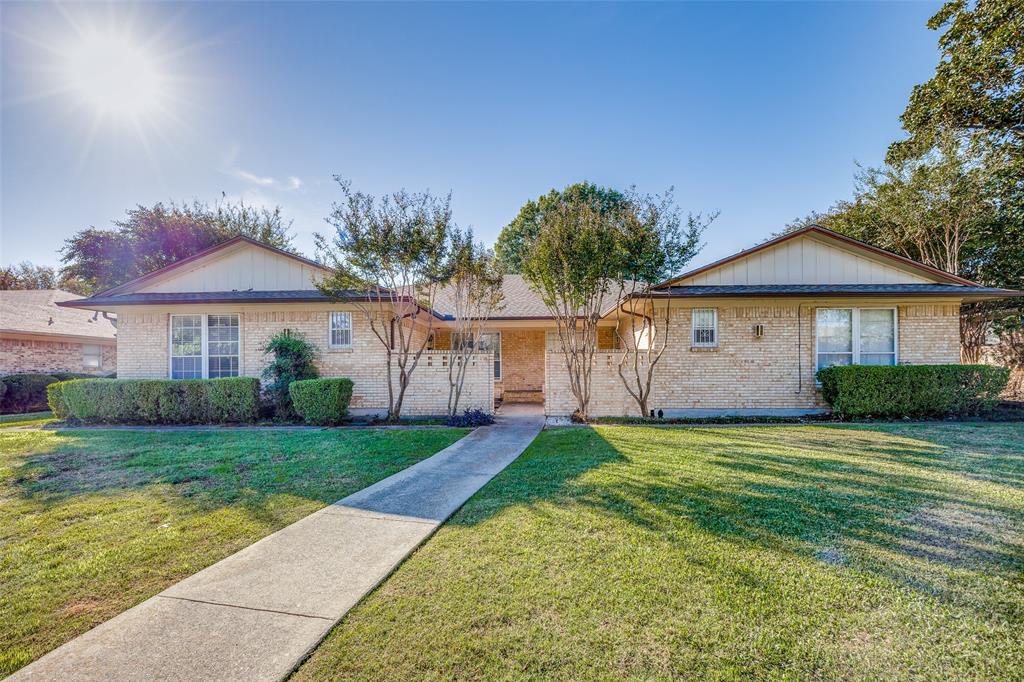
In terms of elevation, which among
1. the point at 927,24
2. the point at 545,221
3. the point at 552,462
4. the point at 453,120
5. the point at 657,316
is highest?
the point at 927,24

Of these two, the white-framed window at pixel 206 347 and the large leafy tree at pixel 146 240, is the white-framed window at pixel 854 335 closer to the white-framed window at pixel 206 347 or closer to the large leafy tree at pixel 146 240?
the white-framed window at pixel 206 347

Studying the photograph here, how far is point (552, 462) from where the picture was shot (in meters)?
6.29

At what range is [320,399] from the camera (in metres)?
9.91

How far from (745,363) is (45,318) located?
85.3ft

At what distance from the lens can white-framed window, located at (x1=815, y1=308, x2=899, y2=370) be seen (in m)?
11.1

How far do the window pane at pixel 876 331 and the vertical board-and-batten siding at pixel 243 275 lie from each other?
14.7 m

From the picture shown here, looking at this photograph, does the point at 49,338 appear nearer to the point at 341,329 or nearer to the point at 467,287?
the point at 341,329

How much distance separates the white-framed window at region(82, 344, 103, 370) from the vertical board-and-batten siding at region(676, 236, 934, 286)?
2417 centimetres

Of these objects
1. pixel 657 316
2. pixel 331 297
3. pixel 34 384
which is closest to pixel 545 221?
pixel 657 316

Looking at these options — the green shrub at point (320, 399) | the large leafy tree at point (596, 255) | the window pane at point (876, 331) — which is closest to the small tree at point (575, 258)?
the large leafy tree at point (596, 255)

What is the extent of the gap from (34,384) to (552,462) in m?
19.2

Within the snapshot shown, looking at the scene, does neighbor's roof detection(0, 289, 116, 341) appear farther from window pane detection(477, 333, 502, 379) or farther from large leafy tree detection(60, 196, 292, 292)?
window pane detection(477, 333, 502, 379)

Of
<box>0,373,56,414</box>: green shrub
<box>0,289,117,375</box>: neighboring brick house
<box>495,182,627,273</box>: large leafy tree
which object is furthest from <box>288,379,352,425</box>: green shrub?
<box>495,182,627,273</box>: large leafy tree

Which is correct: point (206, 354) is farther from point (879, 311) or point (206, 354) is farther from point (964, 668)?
point (879, 311)
